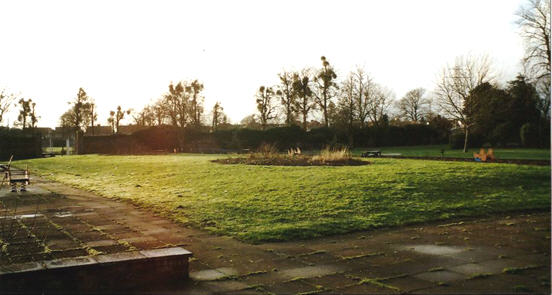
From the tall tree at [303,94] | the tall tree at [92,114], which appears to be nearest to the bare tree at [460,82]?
the tall tree at [303,94]

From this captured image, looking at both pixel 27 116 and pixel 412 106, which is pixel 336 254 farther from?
pixel 27 116

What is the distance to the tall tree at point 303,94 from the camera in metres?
44.2

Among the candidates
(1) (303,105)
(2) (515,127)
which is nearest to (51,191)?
(2) (515,127)

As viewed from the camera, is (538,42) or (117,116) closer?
(538,42)

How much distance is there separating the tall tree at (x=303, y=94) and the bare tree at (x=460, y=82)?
27.1m

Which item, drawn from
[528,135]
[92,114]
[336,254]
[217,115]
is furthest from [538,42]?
[92,114]

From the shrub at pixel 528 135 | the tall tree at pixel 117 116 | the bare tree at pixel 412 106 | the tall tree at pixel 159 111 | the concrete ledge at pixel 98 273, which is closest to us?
the concrete ledge at pixel 98 273

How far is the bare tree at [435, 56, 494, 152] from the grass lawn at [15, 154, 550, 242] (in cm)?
285

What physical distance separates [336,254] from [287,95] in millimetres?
41601

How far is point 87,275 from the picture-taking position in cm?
377

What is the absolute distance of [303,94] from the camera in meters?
44.3

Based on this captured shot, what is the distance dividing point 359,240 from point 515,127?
945cm

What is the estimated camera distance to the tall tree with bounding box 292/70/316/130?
44.2 m

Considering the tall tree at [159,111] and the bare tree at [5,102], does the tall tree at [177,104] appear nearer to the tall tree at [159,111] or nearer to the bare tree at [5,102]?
the tall tree at [159,111]
